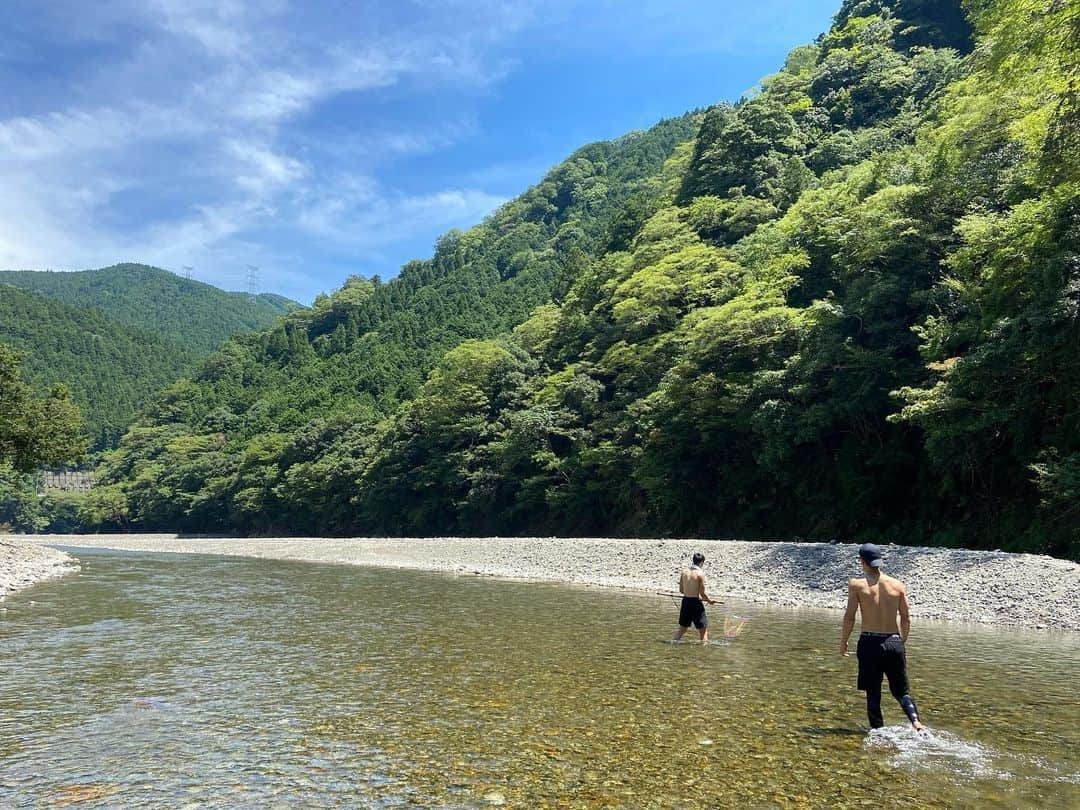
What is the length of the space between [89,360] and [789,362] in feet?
655

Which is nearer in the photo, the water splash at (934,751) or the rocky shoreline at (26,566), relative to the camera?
the water splash at (934,751)

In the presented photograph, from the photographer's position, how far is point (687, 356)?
39.8m

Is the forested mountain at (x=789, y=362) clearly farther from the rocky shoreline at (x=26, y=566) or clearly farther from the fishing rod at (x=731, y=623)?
the rocky shoreline at (x=26, y=566)

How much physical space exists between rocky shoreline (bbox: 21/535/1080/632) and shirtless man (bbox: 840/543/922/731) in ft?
35.2

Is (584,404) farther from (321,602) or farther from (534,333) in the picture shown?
(321,602)

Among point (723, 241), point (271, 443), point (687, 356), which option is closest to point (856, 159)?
point (723, 241)

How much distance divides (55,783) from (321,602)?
1545 centimetres

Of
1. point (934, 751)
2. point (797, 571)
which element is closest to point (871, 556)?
point (934, 751)

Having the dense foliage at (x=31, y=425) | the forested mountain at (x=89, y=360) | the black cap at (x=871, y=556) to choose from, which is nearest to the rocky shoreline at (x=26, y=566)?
the dense foliage at (x=31, y=425)

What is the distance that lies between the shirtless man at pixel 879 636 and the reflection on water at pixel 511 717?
1.50ft

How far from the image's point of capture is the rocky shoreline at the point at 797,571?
16969 mm

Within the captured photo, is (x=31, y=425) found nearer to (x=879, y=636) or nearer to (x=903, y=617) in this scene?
(x=879, y=636)

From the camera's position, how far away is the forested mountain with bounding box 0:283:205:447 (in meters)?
166

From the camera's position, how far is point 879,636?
7875 mm
